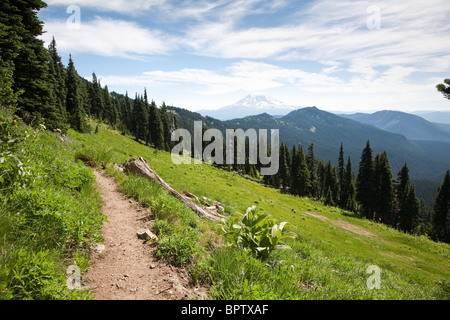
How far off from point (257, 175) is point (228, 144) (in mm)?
25215

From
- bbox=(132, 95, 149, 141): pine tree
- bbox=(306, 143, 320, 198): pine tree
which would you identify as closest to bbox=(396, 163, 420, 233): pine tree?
bbox=(306, 143, 320, 198): pine tree

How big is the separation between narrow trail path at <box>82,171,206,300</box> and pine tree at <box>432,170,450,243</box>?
76360 mm

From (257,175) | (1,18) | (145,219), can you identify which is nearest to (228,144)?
(257,175)

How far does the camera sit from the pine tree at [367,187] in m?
55.5

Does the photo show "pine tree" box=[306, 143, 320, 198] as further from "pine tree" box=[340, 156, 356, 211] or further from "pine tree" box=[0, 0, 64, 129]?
"pine tree" box=[0, 0, 64, 129]

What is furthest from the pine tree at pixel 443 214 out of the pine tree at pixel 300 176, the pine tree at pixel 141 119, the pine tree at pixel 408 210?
the pine tree at pixel 141 119

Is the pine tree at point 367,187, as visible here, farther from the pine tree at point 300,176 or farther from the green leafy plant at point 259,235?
the green leafy plant at point 259,235

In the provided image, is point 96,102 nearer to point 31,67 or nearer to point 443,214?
point 31,67

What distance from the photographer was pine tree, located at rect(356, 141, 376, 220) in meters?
55.5

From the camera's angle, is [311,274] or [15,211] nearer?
[15,211]

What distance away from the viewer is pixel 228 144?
87375 mm

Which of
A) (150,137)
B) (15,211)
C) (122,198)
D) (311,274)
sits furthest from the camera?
(150,137)

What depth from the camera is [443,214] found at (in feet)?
183
